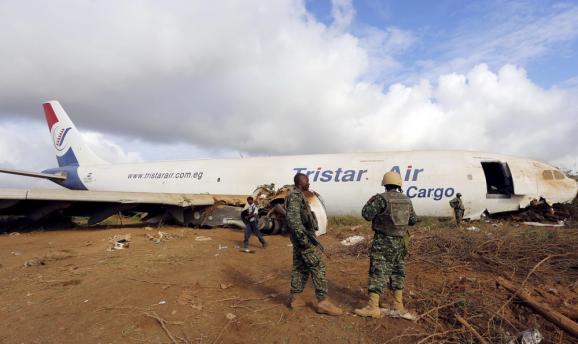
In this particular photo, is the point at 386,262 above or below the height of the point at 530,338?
above

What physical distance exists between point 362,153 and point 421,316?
412 inches

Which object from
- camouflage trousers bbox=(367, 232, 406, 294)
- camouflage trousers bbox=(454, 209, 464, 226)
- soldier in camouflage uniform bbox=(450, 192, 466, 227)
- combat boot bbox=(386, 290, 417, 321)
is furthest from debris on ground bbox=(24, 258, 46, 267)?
camouflage trousers bbox=(454, 209, 464, 226)

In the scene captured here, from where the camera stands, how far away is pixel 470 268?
21.4ft

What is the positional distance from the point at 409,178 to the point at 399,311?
337 inches

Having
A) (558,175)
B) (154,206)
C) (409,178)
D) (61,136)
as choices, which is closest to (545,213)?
(558,175)

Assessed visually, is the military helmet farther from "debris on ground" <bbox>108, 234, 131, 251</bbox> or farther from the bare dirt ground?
"debris on ground" <bbox>108, 234, 131, 251</bbox>

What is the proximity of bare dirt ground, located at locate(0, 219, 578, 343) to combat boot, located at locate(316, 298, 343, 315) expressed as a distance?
0.36ft

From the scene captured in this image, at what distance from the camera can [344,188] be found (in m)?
13.4

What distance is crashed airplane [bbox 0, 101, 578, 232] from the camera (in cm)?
1207

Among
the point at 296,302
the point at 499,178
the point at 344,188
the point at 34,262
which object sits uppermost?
the point at 499,178

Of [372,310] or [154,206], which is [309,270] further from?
[154,206]

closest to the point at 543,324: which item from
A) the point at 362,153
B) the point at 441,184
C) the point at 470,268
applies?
the point at 470,268

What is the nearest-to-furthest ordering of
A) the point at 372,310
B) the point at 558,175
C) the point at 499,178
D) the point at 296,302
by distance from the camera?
1. the point at 372,310
2. the point at 296,302
3. the point at 558,175
4. the point at 499,178

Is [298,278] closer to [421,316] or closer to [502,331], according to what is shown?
[421,316]
